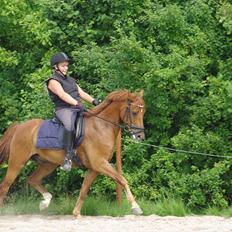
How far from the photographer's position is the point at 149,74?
12.5 meters

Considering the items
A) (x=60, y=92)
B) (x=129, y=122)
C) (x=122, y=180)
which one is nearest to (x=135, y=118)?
(x=129, y=122)

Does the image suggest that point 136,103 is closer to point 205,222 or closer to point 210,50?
point 205,222

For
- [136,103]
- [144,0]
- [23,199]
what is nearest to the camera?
[136,103]

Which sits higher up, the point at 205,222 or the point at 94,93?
the point at 94,93

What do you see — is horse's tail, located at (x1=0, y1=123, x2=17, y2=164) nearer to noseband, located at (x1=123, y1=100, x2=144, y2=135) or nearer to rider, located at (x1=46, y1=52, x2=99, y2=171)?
rider, located at (x1=46, y1=52, x2=99, y2=171)

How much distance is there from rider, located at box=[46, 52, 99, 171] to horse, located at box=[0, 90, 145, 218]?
248 millimetres

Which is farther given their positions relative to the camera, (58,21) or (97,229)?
(58,21)

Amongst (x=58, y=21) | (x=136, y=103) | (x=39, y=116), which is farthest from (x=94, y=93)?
(x=136, y=103)

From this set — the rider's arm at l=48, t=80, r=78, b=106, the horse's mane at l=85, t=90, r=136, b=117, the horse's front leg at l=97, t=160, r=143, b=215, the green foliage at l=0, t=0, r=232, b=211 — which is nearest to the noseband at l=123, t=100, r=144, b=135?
the horse's mane at l=85, t=90, r=136, b=117

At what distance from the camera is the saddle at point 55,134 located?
1035 cm

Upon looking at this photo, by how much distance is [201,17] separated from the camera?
44.9ft

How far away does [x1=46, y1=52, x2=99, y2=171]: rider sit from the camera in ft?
33.6

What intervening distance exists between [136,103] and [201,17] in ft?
13.8

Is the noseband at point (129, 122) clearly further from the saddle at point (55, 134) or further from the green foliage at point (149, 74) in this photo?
the green foliage at point (149, 74)
